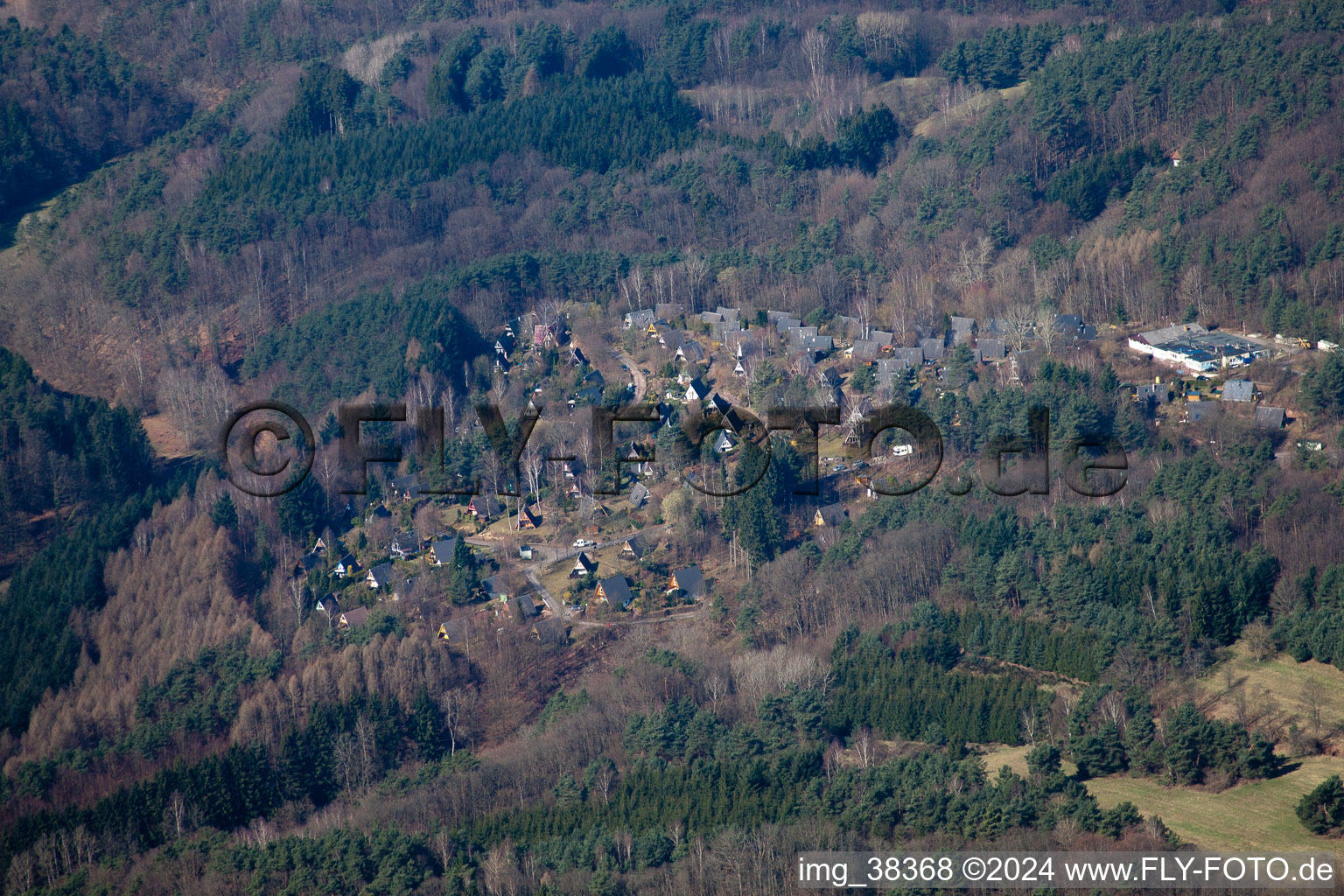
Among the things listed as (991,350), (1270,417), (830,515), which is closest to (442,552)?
(830,515)

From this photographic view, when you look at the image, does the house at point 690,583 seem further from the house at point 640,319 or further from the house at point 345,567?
the house at point 640,319

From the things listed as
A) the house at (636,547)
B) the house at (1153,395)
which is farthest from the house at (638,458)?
the house at (1153,395)

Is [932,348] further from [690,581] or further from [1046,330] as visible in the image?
[690,581]

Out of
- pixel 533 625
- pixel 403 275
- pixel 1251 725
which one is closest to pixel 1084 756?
pixel 1251 725

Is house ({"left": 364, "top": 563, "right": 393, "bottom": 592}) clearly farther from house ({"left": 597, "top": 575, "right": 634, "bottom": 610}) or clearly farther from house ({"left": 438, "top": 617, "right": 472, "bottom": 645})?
house ({"left": 597, "top": 575, "right": 634, "bottom": 610})

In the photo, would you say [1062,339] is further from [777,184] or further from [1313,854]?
[1313,854]

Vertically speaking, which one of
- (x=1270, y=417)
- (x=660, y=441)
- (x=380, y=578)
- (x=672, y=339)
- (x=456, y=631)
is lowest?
(x=456, y=631)
